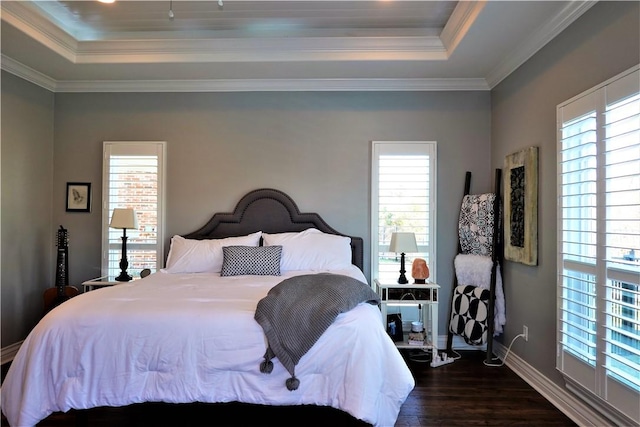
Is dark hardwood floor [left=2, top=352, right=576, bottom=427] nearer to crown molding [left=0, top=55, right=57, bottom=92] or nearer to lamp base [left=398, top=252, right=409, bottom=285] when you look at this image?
lamp base [left=398, top=252, right=409, bottom=285]

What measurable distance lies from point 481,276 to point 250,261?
2.17 m

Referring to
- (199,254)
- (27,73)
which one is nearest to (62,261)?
(199,254)

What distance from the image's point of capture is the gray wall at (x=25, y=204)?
3406mm

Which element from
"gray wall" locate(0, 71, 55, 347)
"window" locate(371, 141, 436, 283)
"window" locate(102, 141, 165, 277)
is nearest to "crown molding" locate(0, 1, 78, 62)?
"gray wall" locate(0, 71, 55, 347)

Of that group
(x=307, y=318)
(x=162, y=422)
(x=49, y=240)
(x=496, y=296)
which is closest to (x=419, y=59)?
(x=496, y=296)

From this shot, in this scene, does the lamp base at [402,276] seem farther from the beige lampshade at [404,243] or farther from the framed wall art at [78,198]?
the framed wall art at [78,198]

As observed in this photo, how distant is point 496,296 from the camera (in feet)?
11.2

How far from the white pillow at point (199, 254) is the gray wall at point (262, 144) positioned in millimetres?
435

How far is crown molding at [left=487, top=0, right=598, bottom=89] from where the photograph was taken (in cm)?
240

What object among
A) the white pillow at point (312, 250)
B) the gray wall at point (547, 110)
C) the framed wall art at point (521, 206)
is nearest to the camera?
the gray wall at point (547, 110)

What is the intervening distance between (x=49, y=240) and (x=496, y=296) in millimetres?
4568

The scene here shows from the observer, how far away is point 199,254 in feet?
11.4

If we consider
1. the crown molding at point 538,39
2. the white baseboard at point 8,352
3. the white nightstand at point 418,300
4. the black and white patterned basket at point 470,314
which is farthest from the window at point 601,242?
the white baseboard at point 8,352

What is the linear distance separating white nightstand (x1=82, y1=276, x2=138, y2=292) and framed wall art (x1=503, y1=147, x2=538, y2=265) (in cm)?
356
